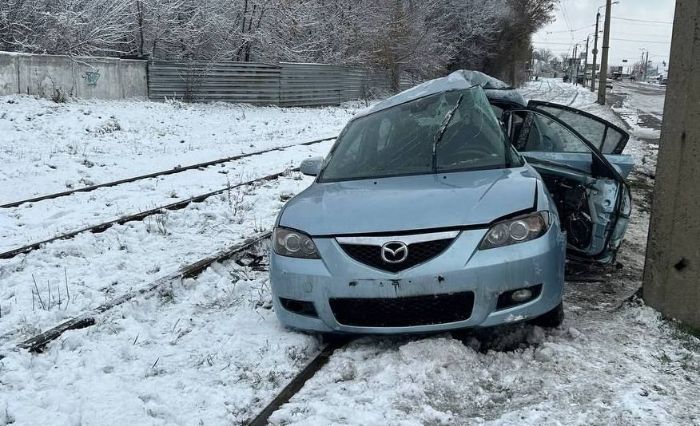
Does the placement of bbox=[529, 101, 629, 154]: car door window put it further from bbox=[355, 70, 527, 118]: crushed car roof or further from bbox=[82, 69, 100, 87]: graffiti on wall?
bbox=[82, 69, 100, 87]: graffiti on wall

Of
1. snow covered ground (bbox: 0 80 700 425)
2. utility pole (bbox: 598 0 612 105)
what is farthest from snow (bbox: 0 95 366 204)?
utility pole (bbox: 598 0 612 105)

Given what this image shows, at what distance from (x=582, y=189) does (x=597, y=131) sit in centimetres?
103

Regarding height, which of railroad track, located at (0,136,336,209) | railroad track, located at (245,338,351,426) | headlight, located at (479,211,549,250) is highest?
headlight, located at (479,211,549,250)

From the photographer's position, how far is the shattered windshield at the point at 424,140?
15.5 ft

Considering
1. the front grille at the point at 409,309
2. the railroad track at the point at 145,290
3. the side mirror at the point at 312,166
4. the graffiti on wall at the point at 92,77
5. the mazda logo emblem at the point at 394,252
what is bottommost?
the railroad track at the point at 145,290

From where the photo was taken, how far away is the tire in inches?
160

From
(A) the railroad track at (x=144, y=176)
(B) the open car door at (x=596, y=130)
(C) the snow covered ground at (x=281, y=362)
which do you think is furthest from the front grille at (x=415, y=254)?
(A) the railroad track at (x=144, y=176)

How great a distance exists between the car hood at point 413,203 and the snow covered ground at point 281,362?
745 mm

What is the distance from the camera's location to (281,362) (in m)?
3.84

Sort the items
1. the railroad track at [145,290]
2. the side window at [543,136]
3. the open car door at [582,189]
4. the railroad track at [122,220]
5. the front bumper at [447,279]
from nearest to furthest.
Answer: the front bumper at [447,279], the railroad track at [145,290], the open car door at [582,189], the side window at [543,136], the railroad track at [122,220]

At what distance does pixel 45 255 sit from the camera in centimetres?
627

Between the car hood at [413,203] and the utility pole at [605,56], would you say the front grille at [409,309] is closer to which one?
the car hood at [413,203]

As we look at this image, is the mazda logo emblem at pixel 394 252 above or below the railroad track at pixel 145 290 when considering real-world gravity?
above

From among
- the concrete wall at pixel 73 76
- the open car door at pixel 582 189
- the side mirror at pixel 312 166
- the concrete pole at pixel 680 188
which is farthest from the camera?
the concrete wall at pixel 73 76
